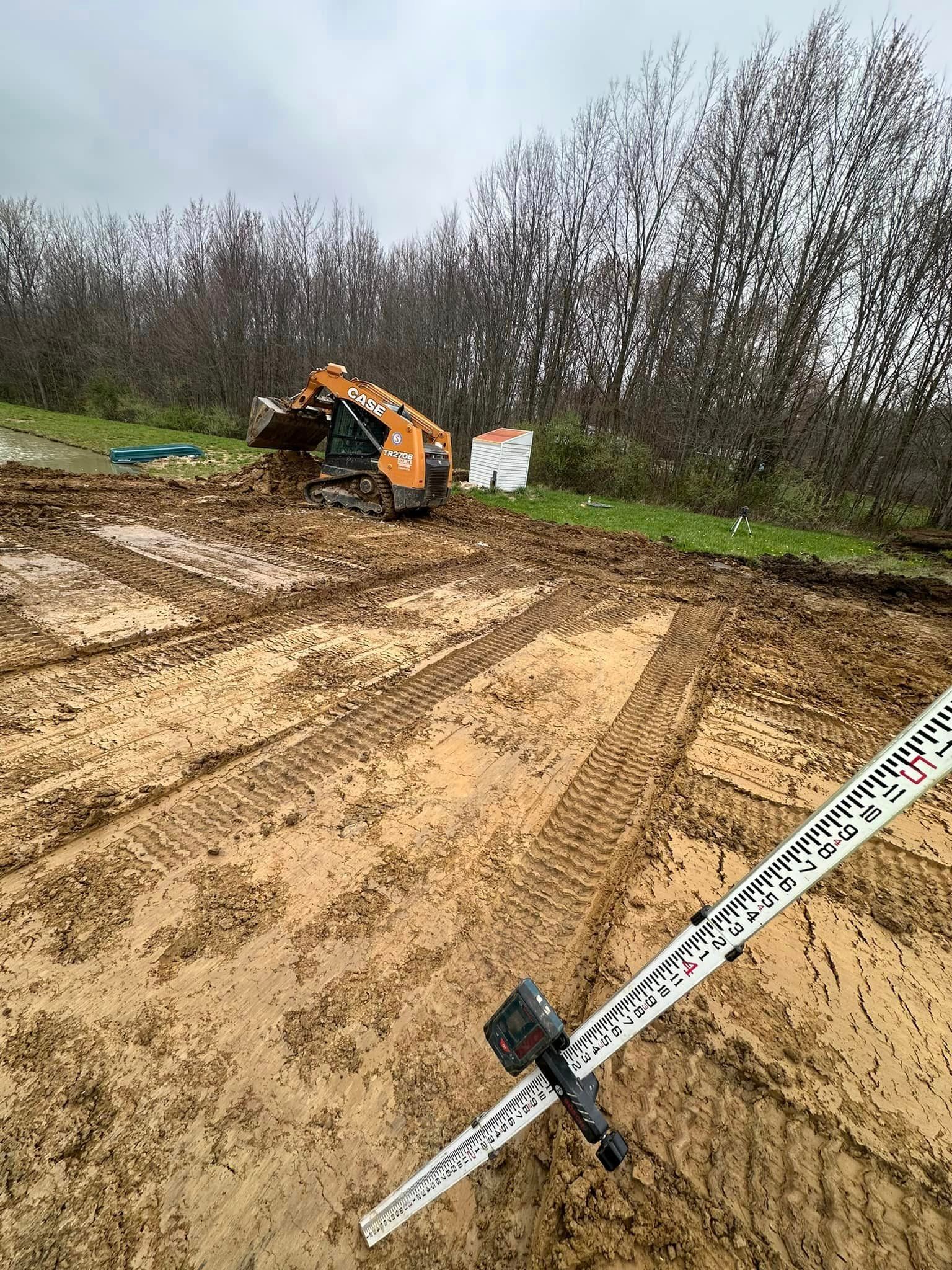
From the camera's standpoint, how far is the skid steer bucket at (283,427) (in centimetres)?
996

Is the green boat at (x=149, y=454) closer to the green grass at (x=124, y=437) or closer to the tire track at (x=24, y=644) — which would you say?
the green grass at (x=124, y=437)

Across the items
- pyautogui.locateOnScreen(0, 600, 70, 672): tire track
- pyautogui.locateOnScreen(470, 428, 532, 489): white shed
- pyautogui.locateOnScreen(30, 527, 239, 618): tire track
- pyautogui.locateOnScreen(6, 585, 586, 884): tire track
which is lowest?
pyautogui.locateOnScreen(6, 585, 586, 884): tire track

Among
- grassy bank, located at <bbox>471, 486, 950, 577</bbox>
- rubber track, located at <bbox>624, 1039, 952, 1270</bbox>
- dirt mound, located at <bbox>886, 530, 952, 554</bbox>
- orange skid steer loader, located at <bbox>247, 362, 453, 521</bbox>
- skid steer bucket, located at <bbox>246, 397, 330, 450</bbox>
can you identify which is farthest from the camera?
dirt mound, located at <bbox>886, 530, 952, 554</bbox>

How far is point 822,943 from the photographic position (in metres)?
2.37

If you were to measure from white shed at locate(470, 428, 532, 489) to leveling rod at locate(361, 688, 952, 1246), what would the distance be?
15178 millimetres

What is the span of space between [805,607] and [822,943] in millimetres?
6206

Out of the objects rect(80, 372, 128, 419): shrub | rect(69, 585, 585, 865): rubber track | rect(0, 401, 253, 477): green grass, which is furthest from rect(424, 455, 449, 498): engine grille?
rect(80, 372, 128, 419): shrub

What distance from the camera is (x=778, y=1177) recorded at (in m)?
1.63

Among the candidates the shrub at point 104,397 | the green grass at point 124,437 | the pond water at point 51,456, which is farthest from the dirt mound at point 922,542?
the shrub at point 104,397

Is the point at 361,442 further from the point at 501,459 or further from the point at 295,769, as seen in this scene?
the point at 295,769

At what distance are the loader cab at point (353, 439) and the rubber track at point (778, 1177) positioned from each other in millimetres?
9575

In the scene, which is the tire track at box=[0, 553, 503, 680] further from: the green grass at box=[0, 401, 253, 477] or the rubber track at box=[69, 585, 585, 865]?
the green grass at box=[0, 401, 253, 477]

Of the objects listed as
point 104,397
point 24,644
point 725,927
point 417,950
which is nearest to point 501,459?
point 24,644

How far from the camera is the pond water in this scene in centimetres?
1253
